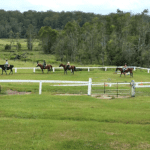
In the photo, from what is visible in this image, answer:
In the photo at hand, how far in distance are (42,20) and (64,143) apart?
195 meters

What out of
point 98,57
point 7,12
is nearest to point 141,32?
point 98,57

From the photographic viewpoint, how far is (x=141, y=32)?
59312 millimetres

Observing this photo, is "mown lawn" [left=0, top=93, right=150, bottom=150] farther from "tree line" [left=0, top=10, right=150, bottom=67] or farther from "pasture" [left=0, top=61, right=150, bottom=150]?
"tree line" [left=0, top=10, right=150, bottom=67]

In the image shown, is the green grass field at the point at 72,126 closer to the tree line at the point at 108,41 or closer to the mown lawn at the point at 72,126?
the mown lawn at the point at 72,126

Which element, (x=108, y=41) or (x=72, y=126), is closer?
(x=72, y=126)

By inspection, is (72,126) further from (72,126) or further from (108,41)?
(108,41)

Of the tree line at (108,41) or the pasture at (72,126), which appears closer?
the pasture at (72,126)

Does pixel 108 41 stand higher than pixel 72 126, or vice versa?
pixel 108 41

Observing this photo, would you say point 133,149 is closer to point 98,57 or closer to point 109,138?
point 109,138

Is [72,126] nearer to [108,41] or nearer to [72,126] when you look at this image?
[72,126]

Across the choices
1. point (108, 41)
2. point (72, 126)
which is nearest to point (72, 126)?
point (72, 126)

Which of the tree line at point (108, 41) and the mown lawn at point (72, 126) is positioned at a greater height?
the tree line at point (108, 41)

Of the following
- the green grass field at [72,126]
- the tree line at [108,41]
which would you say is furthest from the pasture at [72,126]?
the tree line at [108,41]

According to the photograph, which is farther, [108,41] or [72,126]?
[108,41]
